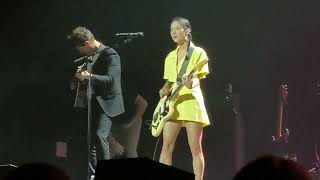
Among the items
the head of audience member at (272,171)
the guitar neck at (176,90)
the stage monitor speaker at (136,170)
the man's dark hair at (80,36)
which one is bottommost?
the guitar neck at (176,90)

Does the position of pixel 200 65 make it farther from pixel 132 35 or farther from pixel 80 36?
pixel 80 36

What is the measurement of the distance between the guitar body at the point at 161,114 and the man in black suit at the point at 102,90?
56 centimetres

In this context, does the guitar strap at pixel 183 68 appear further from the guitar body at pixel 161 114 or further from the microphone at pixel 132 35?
the microphone at pixel 132 35

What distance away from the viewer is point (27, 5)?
6.56 m

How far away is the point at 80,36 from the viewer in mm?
6145

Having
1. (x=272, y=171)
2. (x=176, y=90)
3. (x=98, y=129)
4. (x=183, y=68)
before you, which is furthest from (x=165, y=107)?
(x=272, y=171)

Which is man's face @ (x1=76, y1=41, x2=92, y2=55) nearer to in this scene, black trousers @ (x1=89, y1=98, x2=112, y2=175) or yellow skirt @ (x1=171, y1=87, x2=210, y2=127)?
black trousers @ (x1=89, y1=98, x2=112, y2=175)

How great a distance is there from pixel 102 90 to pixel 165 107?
0.90 m

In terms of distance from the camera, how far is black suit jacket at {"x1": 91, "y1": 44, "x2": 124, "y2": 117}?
19.3 ft

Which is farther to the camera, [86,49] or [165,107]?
[86,49]

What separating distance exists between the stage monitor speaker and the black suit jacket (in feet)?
15.0

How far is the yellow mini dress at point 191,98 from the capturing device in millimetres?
5234

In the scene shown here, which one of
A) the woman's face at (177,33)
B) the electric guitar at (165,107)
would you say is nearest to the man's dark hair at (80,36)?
the woman's face at (177,33)

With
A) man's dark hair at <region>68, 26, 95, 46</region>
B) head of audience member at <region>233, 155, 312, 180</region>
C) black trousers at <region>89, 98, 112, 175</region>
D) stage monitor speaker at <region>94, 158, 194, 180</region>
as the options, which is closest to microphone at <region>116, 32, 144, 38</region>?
man's dark hair at <region>68, 26, 95, 46</region>
